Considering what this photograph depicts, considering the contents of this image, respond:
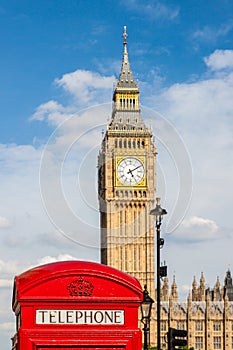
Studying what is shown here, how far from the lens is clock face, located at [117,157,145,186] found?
69.7 metres

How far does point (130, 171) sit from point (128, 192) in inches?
69.3

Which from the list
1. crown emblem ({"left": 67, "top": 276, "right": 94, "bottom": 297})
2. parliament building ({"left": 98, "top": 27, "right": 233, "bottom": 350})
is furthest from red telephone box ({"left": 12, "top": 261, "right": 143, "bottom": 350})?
parliament building ({"left": 98, "top": 27, "right": 233, "bottom": 350})

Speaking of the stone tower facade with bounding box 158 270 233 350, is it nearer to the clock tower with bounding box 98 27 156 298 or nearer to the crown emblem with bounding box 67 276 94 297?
the clock tower with bounding box 98 27 156 298

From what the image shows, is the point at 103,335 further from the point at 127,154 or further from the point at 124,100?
the point at 124,100

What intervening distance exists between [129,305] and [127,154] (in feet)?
207

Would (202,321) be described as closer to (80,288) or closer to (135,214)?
(135,214)

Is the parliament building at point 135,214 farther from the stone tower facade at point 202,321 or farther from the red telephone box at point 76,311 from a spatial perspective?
the red telephone box at point 76,311

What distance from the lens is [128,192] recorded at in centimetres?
7038

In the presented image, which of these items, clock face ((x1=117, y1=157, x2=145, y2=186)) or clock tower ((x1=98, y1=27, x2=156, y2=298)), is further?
clock tower ((x1=98, y1=27, x2=156, y2=298))

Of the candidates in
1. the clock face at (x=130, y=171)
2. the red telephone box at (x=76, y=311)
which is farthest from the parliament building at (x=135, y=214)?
the red telephone box at (x=76, y=311)

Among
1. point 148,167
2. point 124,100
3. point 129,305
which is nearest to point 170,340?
point 129,305

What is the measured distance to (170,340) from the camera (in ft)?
34.0

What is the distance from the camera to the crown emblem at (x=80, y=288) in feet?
23.6

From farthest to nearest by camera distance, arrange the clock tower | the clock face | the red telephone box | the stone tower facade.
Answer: the stone tower facade < the clock tower < the clock face < the red telephone box
